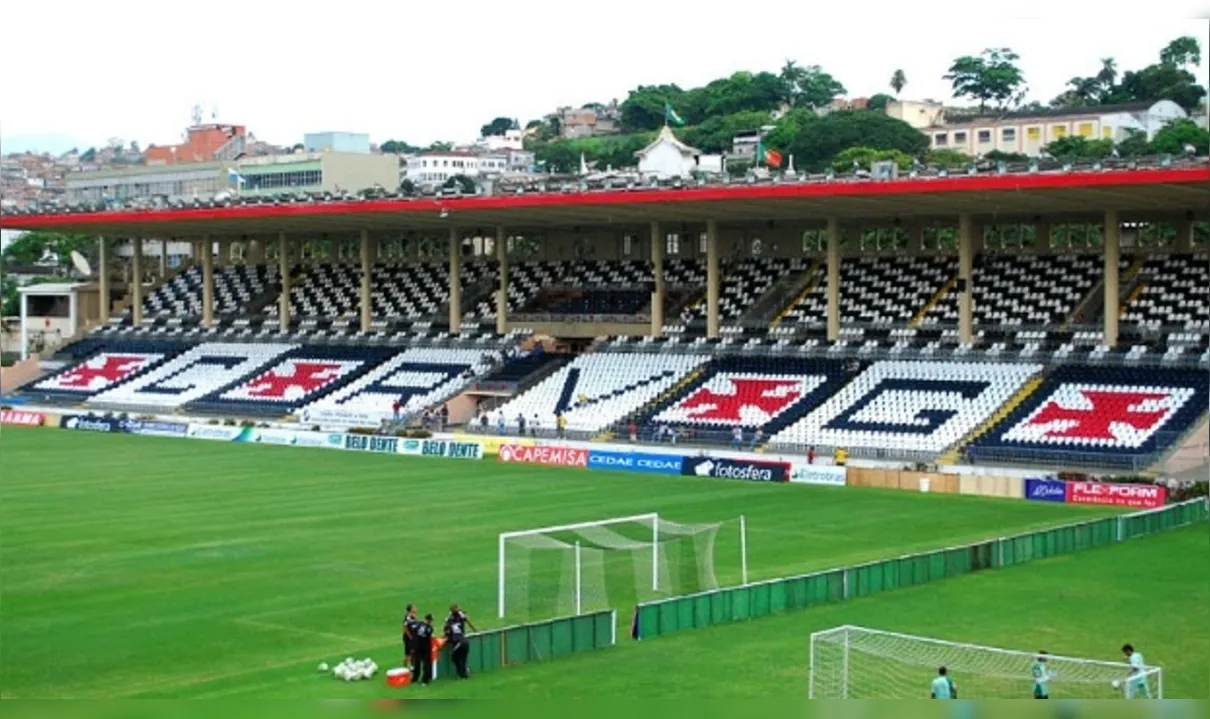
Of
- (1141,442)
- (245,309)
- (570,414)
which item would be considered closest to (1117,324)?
(1141,442)

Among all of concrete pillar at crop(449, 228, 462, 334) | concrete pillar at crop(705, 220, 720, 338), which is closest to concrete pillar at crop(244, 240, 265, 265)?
concrete pillar at crop(449, 228, 462, 334)

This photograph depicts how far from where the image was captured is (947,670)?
22031 mm

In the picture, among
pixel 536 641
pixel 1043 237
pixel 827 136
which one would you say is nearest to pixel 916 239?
pixel 1043 237

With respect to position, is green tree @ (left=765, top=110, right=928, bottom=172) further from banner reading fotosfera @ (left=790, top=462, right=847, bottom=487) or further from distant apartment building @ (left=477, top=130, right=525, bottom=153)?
banner reading fotosfera @ (left=790, top=462, right=847, bottom=487)

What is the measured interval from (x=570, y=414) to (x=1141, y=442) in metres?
20.6

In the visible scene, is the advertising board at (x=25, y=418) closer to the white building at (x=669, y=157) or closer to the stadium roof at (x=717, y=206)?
the stadium roof at (x=717, y=206)

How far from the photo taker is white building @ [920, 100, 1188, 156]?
94.4m

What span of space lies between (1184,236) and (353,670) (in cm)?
4332

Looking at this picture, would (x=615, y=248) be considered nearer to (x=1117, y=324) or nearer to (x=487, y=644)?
(x=1117, y=324)

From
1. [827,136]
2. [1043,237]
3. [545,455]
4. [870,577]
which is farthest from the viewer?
[827,136]

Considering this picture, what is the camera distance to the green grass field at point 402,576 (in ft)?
75.3

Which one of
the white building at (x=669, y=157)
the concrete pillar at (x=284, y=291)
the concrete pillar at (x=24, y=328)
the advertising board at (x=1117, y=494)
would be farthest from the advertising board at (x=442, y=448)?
the concrete pillar at (x=24, y=328)

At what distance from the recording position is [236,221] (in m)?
74.1

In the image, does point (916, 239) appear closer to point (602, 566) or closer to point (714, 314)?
point (714, 314)
